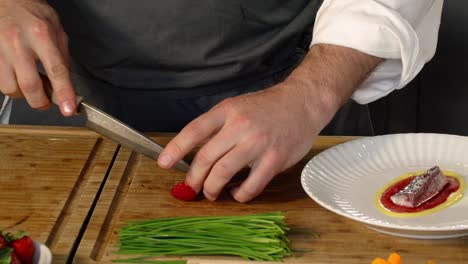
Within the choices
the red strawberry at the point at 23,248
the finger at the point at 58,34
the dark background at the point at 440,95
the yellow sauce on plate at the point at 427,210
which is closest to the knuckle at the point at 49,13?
the finger at the point at 58,34

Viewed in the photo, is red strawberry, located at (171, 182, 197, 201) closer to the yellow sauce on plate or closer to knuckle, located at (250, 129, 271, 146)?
knuckle, located at (250, 129, 271, 146)

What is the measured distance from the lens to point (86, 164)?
148 centimetres

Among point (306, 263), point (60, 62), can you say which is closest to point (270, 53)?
point (60, 62)

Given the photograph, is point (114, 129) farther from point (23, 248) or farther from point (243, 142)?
point (23, 248)

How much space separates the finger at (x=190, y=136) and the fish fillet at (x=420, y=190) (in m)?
0.28

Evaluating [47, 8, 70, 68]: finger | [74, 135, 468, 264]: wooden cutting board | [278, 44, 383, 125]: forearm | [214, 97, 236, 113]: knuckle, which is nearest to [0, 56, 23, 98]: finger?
[47, 8, 70, 68]: finger

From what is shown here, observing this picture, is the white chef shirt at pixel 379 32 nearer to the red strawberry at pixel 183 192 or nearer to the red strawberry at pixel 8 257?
the red strawberry at pixel 183 192

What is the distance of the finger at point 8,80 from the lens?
1361mm

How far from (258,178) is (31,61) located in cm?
38

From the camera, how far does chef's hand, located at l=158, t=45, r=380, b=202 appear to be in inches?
52.2

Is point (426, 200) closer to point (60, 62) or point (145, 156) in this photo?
point (145, 156)

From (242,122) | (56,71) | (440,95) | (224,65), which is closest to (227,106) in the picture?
(242,122)

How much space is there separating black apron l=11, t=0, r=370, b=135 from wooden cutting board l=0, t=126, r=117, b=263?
185 millimetres

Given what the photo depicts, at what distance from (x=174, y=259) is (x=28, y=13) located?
0.48 meters
